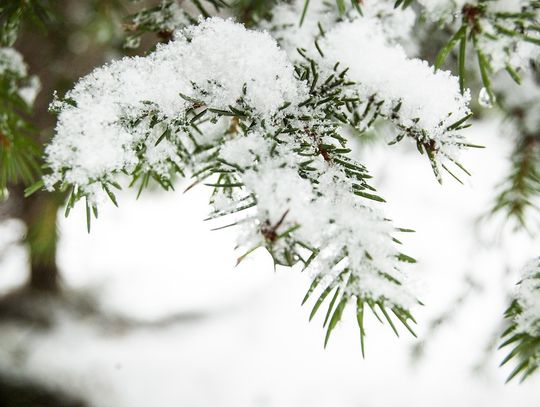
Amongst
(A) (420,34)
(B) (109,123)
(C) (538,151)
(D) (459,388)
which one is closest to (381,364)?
(D) (459,388)

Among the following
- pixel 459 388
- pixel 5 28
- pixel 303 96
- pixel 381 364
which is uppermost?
pixel 5 28

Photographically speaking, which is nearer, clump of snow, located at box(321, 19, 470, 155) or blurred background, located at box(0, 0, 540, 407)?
clump of snow, located at box(321, 19, 470, 155)

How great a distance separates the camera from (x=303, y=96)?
51 cm

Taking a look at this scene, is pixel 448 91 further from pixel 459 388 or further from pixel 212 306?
pixel 212 306

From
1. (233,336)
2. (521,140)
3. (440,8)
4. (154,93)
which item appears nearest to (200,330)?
(233,336)

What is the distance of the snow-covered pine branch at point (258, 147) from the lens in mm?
435

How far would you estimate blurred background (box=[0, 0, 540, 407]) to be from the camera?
2.27 meters

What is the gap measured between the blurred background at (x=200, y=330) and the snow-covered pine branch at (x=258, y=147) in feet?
4.05

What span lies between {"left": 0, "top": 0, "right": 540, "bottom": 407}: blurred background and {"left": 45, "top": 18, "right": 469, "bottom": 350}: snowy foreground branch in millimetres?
1233

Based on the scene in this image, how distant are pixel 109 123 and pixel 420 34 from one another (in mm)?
811

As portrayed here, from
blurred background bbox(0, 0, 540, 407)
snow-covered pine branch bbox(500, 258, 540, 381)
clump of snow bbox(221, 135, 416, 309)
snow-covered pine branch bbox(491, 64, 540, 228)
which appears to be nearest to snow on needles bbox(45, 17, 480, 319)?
clump of snow bbox(221, 135, 416, 309)

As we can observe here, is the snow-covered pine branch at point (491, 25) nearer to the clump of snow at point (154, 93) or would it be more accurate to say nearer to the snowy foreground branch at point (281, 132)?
the snowy foreground branch at point (281, 132)

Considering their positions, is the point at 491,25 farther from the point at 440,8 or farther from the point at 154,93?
the point at 154,93

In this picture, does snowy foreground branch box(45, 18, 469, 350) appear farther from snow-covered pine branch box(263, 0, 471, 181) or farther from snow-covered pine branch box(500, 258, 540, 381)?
snow-covered pine branch box(500, 258, 540, 381)
